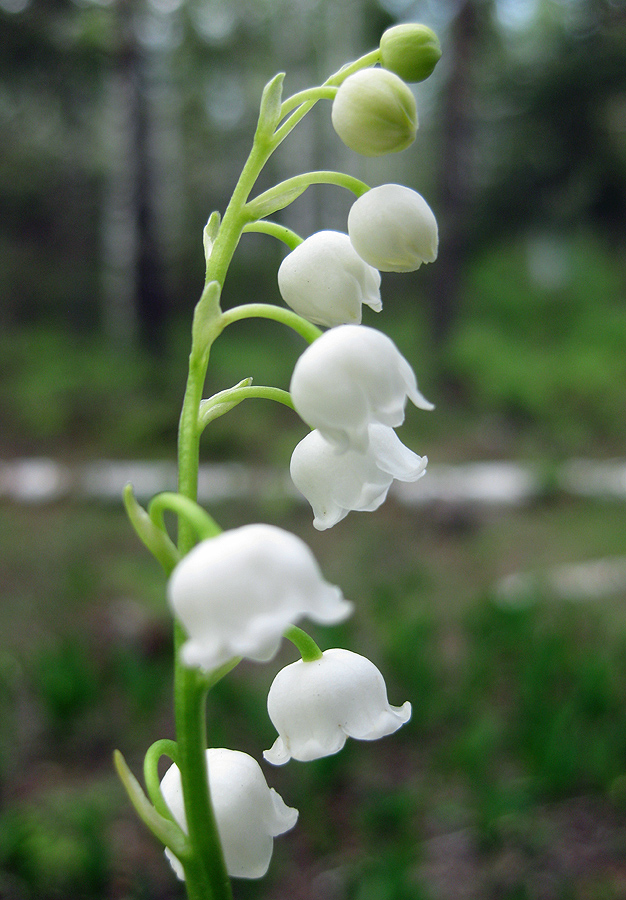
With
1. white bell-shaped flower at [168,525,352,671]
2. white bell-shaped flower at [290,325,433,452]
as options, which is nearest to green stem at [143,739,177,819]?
white bell-shaped flower at [168,525,352,671]

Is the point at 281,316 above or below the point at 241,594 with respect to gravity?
above

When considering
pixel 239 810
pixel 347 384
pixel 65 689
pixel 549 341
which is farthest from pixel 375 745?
pixel 549 341

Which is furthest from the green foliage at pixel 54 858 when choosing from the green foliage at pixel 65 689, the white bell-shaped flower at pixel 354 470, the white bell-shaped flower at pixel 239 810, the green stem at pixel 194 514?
the green stem at pixel 194 514

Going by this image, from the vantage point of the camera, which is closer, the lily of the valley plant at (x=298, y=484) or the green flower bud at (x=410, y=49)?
the lily of the valley plant at (x=298, y=484)

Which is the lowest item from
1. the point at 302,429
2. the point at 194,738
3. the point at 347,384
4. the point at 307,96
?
the point at 302,429

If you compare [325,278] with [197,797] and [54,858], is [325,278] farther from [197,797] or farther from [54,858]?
[54,858]

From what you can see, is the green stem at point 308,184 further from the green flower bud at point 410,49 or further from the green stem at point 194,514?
the green stem at point 194,514

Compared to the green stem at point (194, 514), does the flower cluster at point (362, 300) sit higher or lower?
higher
